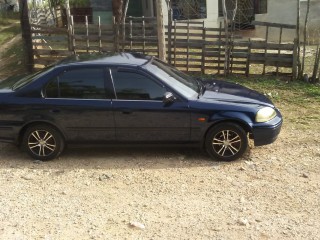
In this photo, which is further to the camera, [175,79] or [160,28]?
[160,28]

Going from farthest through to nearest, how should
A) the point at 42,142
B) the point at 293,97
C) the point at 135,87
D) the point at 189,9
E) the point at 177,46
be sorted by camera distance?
the point at 189,9 → the point at 177,46 → the point at 293,97 → the point at 42,142 → the point at 135,87

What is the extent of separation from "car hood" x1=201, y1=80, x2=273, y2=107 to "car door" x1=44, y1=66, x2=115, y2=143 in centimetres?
142

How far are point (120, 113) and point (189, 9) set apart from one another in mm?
14144

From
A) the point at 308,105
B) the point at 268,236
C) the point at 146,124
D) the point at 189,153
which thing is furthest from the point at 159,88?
the point at 308,105

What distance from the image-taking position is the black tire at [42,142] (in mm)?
5711

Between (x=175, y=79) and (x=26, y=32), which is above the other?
(x=26, y=32)

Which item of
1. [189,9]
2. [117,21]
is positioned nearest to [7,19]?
[189,9]

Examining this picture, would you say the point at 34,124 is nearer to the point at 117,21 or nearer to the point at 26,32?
the point at 26,32

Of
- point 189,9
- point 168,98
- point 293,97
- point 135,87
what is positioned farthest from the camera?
point 189,9

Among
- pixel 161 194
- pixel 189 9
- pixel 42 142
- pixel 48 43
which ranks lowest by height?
pixel 161 194

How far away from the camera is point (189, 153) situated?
6117 mm

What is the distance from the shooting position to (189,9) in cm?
1869

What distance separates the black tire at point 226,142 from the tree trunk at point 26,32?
776 centimetres

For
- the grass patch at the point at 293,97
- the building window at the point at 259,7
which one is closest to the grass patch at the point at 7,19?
the building window at the point at 259,7
